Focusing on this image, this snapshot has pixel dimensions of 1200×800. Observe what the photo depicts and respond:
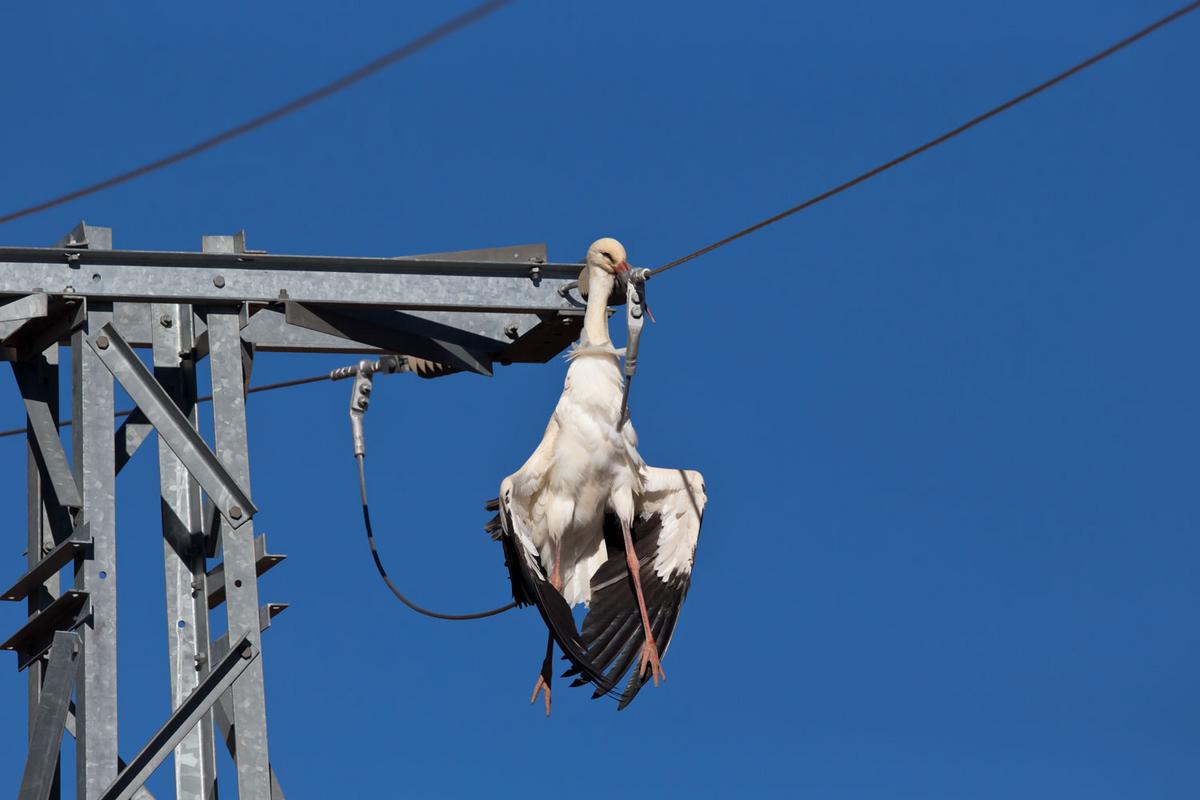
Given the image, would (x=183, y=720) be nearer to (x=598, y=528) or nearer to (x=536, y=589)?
(x=536, y=589)

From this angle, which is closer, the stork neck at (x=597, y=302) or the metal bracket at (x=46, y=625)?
the metal bracket at (x=46, y=625)

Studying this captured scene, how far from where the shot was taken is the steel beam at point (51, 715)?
8.41 m

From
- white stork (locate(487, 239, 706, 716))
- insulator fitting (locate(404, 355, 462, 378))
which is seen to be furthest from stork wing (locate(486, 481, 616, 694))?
insulator fitting (locate(404, 355, 462, 378))

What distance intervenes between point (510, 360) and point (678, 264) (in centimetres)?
112

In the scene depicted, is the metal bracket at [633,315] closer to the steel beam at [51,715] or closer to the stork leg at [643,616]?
the stork leg at [643,616]

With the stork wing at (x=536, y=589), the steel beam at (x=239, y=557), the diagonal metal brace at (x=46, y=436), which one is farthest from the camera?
the stork wing at (x=536, y=589)

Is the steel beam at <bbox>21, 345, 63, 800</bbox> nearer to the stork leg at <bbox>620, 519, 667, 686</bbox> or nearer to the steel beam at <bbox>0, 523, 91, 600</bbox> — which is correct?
the steel beam at <bbox>0, 523, 91, 600</bbox>

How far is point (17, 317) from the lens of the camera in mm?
8836

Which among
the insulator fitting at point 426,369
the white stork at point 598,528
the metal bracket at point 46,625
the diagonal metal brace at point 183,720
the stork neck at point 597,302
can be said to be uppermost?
the insulator fitting at point 426,369

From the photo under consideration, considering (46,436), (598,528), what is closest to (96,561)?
(46,436)

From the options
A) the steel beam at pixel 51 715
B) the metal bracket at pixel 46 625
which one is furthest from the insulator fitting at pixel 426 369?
the steel beam at pixel 51 715

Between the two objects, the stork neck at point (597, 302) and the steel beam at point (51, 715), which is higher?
the stork neck at point (597, 302)

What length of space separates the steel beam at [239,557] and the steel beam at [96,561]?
449 millimetres

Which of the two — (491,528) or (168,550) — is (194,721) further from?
Result: (491,528)
